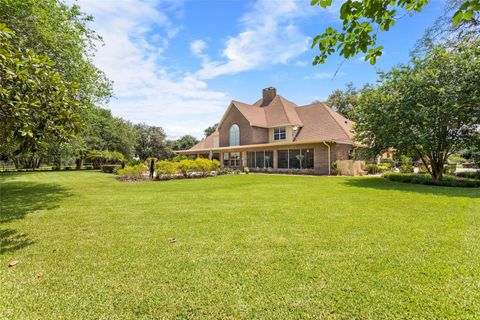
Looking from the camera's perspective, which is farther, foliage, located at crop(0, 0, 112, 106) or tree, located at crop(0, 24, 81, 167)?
foliage, located at crop(0, 0, 112, 106)

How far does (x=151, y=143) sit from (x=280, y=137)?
3195cm

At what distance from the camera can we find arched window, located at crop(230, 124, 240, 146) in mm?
30469

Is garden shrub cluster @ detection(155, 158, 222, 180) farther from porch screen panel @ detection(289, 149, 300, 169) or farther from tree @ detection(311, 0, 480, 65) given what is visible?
tree @ detection(311, 0, 480, 65)

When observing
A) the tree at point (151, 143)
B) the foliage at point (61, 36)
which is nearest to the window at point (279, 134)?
the foliage at point (61, 36)

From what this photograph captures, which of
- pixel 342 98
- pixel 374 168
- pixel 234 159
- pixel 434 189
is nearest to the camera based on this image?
pixel 434 189

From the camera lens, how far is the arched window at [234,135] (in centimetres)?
3047

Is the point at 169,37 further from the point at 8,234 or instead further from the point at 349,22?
the point at 349,22

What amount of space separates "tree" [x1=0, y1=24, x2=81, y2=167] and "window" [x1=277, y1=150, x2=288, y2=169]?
21553 millimetres

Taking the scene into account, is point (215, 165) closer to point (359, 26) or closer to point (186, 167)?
point (186, 167)

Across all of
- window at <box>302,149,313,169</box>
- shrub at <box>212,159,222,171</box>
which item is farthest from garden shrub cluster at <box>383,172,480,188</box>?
shrub at <box>212,159,222,171</box>

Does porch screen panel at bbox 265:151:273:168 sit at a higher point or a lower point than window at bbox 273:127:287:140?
lower

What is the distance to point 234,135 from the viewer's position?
31.0m

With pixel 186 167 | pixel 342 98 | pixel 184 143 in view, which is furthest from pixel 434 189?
pixel 184 143

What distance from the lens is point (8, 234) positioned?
5.17 meters
